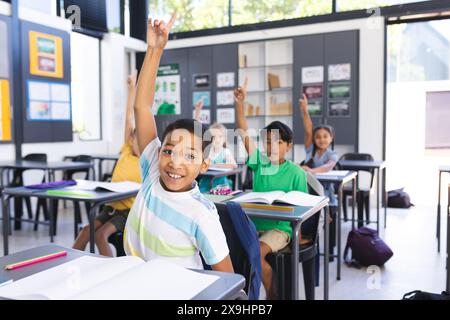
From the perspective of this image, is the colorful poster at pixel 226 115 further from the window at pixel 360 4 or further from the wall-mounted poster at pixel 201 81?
the window at pixel 360 4

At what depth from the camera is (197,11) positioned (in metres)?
7.12

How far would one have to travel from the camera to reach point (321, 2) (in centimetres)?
625

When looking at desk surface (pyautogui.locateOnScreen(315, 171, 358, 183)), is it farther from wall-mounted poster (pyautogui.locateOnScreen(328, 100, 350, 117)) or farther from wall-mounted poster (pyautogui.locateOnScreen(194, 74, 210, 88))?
wall-mounted poster (pyautogui.locateOnScreen(194, 74, 210, 88))

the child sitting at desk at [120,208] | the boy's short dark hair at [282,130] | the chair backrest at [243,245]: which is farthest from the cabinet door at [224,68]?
the chair backrest at [243,245]

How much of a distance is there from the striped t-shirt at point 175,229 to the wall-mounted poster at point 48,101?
4.88 m

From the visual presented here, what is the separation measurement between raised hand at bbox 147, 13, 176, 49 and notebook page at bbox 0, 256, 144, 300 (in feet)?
2.14

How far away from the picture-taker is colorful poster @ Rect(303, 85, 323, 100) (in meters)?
6.25

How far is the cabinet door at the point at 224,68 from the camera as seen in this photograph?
6.88 metres

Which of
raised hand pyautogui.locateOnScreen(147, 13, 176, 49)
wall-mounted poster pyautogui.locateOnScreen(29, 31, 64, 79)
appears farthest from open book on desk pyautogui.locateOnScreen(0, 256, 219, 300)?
wall-mounted poster pyautogui.locateOnScreen(29, 31, 64, 79)

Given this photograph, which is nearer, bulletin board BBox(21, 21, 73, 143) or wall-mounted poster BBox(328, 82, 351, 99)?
bulletin board BBox(21, 21, 73, 143)

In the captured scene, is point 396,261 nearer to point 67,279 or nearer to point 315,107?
point 67,279

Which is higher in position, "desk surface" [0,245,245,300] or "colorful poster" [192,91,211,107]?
"colorful poster" [192,91,211,107]

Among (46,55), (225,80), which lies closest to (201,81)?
(225,80)

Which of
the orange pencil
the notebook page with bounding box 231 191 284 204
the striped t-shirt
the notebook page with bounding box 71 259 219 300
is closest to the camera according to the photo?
the notebook page with bounding box 71 259 219 300
